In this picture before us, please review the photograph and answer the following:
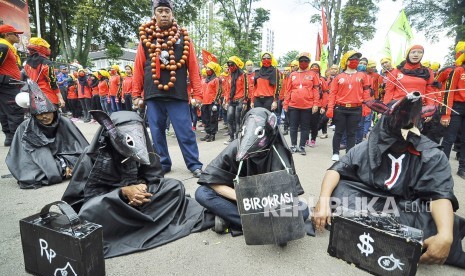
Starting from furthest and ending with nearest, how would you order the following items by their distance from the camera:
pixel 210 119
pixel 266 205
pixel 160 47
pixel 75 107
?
pixel 75 107 < pixel 210 119 < pixel 160 47 < pixel 266 205

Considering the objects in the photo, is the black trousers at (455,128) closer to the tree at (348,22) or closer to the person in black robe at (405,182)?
the person in black robe at (405,182)

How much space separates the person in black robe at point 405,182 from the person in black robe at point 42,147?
3.30 m

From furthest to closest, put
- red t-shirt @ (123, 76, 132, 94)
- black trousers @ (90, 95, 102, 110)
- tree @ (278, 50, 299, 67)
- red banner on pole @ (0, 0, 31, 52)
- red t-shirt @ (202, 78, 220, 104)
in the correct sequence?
tree @ (278, 50, 299, 67) < red banner on pole @ (0, 0, 31, 52) < black trousers @ (90, 95, 102, 110) < red t-shirt @ (123, 76, 132, 94) < red t-shirt @ (202, 78, 220, 104)

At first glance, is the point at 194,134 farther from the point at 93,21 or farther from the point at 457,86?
the point at 93,21

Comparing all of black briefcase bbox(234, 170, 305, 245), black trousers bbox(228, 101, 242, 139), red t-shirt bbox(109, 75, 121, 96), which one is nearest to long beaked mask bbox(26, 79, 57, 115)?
black briefcase bbox(234, 170, 305, 245)

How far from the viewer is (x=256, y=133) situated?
209cm

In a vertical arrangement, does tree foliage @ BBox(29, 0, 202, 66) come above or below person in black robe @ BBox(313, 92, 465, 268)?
above

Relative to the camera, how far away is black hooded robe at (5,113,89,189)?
12.0ft

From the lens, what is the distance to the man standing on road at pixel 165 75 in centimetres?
361

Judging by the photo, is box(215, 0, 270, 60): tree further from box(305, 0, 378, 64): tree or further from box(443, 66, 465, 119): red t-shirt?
box(443, 66, 465, 119): red t-shirt

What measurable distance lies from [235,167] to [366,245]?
1.07 m

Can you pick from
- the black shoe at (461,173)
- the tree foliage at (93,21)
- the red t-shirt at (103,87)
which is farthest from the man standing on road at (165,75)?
the tree foliage at (93,21)

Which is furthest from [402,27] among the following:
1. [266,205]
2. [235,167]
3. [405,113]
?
[266,205]

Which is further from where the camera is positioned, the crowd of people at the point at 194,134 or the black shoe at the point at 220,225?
the black shoe at the point at 220,225
